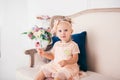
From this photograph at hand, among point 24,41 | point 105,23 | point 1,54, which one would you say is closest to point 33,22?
point 24,41

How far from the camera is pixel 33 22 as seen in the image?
258 cm

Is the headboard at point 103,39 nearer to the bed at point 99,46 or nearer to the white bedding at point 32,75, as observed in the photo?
→ the bed at point 99,46

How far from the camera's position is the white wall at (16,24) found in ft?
7.77

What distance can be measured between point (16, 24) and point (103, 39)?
121cm

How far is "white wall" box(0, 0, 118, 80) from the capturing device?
237 centimetres

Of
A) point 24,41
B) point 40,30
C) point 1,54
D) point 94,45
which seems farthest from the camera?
point 24,41

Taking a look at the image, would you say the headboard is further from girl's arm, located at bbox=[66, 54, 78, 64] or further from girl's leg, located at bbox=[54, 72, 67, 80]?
girl's leg, located at bbox=[54, 72, 67, 80]

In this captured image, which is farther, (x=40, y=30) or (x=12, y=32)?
(x=12, y=32)

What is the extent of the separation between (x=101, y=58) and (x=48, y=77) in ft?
1.60

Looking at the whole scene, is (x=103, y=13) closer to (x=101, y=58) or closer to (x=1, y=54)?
(x=101, y=58)

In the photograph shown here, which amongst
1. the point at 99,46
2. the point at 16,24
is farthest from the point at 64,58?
the point at 16,24

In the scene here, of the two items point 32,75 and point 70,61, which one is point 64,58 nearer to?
point 70,61

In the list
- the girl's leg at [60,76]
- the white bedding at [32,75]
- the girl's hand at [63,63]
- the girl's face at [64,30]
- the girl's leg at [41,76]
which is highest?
the girl's face at [64,30]

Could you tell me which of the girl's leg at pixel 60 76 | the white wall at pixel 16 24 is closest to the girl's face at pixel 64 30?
the girl's leg at pixel 60 76
